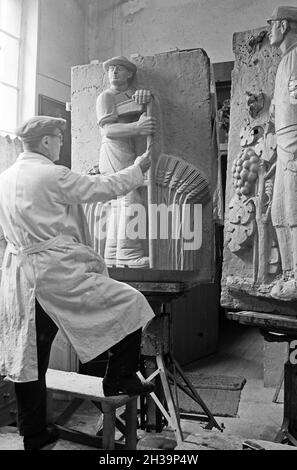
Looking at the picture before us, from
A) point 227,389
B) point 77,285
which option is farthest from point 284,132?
point 227,389

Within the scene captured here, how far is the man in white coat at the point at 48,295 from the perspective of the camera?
7.07ft

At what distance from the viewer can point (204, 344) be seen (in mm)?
5887

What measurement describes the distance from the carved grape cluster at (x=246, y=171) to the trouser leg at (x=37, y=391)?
4.76 ft

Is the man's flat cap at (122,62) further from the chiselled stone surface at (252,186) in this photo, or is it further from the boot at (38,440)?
the boot at (38,440)

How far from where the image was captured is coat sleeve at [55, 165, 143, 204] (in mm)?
2193

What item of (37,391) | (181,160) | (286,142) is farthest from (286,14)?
(37,391)

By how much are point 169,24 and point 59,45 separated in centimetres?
121

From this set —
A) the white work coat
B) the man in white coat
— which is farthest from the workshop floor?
the white work coat

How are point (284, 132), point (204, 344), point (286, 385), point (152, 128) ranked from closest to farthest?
point (284, 132) → point (286, 385) → point (152, 128) → point (204, 344)

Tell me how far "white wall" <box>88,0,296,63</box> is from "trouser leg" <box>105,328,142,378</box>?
377 centimetres

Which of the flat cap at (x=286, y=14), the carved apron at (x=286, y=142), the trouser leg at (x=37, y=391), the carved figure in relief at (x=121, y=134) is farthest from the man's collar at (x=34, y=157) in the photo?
the flat cap at (x=286, y=14)

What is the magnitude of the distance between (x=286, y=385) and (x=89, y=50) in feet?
13.6

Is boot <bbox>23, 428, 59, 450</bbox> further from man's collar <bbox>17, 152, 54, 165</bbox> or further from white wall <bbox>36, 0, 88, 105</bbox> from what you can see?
white wall <bbox>36, 0, 88, 105</bbox>

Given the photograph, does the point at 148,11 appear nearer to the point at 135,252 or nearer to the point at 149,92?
the point at 149,92
